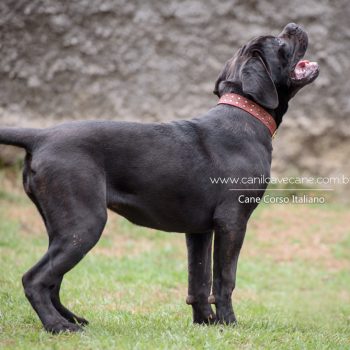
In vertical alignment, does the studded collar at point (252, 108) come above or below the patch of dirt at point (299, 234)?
above

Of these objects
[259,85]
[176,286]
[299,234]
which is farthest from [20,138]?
[299,234]

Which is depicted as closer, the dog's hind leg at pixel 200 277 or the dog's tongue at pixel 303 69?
the dog's hind leg at pixel 200 277

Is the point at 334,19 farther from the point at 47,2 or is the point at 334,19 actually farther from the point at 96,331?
the point at 96,331

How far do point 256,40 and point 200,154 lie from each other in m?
1.03

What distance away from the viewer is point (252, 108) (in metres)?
4.76

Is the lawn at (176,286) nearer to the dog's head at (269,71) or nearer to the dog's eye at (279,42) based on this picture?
the dog's head at (269,71)

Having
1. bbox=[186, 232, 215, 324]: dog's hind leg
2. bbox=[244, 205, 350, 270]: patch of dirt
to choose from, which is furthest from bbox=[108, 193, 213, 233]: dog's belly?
bbox=[244, 205, 350, 270]: patch of dirt

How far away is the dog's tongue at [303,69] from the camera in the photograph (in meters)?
4.96

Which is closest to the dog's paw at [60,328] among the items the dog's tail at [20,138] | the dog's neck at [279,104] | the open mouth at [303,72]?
the dog's tail at [20,138]

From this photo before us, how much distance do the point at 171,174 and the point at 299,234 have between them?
6224 mm

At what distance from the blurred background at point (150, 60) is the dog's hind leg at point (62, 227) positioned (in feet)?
22.9

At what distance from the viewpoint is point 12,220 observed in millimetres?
9719

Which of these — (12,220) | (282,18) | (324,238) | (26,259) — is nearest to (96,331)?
(26,259)

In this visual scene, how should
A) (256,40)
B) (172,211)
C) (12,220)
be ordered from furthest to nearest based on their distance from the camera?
(12,220)
(256,40)
(172,211)
